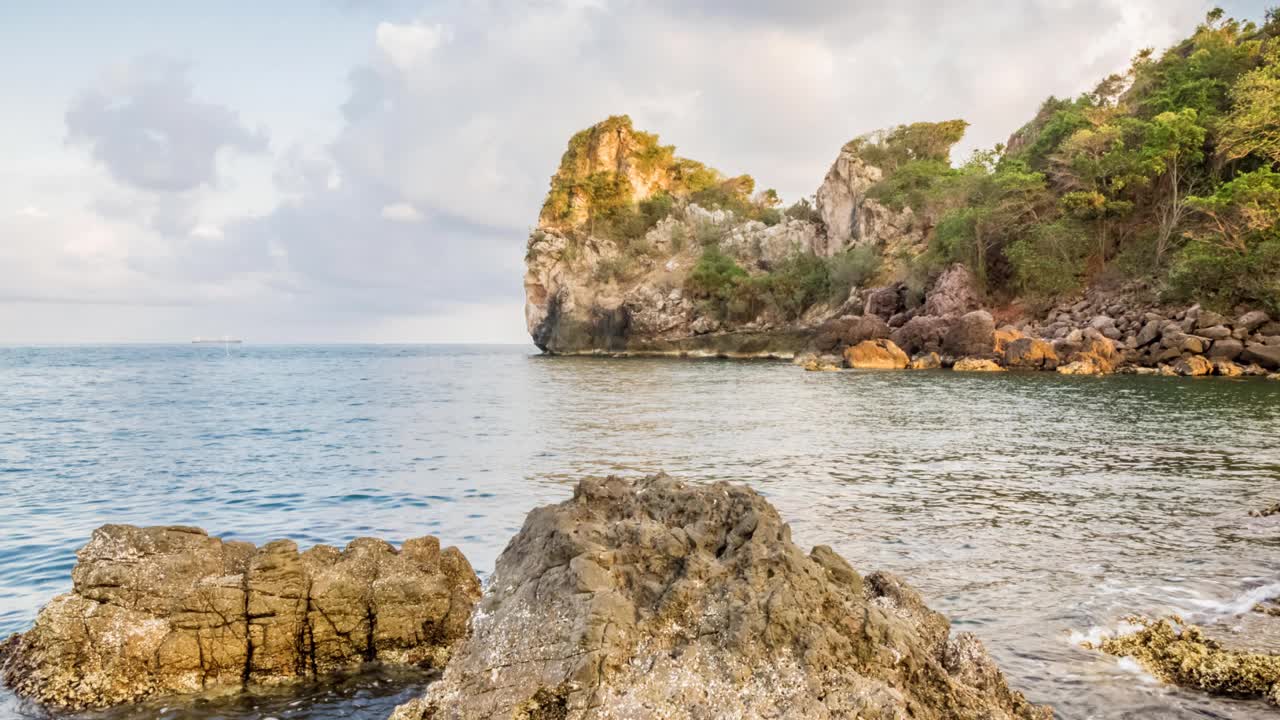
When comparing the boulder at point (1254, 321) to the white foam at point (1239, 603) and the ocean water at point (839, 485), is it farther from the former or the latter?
the white foam at point (1239, 603)

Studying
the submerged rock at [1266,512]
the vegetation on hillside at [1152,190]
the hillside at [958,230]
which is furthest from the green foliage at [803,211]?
the submerged rock at [1266,512]

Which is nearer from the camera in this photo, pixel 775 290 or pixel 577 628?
pixel 577 628

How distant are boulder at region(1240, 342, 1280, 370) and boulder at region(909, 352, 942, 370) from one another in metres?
13.6

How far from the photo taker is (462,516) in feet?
33.4

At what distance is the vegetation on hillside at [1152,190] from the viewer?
120ft

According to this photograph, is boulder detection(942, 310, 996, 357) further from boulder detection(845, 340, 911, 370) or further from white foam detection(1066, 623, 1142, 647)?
white foam detection(1066, 623, 1142, 647)

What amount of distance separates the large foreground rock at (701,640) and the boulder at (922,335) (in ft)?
137

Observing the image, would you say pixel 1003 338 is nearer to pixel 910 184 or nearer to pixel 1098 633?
pixel 910 184

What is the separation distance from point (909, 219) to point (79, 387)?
190ft

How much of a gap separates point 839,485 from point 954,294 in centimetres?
4120

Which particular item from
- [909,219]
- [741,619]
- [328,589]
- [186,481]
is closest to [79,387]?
[186,481]

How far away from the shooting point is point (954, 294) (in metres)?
48.9

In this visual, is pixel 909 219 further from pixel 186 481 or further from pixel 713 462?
pixel 186 481

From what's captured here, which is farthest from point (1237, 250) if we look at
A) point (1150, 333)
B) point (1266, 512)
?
point (1266, 512)
